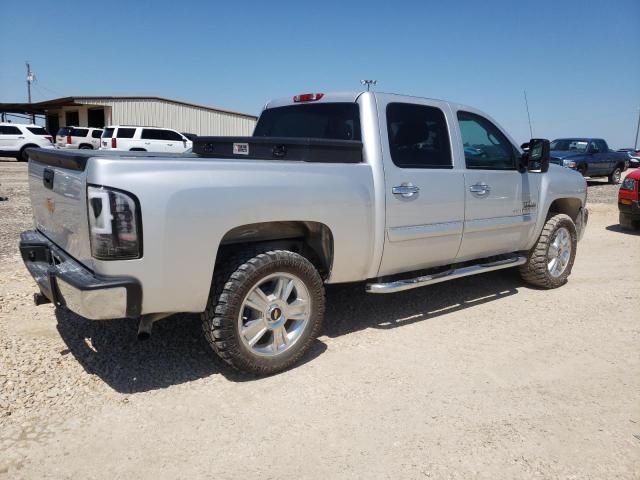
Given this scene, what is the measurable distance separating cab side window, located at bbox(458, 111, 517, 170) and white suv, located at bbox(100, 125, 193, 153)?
59.9 ft

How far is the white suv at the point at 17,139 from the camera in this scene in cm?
2300

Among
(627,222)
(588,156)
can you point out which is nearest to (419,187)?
(627,222)

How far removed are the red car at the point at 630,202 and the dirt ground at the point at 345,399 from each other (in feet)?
17.7

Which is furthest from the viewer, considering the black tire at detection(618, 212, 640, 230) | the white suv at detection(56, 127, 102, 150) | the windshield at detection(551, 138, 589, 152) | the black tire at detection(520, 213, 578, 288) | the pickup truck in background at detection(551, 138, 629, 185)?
the white suv at detection(56, 127, 102, 150)

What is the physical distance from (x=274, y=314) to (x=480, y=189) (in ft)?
7.44

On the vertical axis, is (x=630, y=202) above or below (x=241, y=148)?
below

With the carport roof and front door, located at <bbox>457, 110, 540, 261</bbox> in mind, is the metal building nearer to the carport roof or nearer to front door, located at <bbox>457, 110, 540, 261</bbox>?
the carport roof

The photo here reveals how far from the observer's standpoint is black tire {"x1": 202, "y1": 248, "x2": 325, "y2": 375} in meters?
3.19

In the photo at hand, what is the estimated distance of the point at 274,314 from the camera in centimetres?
345

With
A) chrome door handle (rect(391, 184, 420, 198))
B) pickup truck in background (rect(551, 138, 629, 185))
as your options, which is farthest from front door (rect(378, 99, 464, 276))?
pickup truck in background (rect(551, 138, 629, 185))

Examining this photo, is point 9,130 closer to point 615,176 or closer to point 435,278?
point 435,278

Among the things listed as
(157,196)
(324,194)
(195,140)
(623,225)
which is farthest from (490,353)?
(623,225)

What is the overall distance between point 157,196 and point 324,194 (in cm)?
115

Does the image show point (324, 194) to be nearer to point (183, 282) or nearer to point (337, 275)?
point (337, 275)
